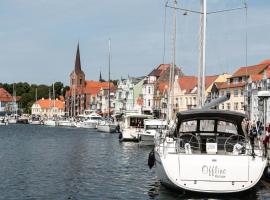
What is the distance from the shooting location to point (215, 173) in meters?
21.9

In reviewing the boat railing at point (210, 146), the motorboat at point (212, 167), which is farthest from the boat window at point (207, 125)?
the motorboat at point (212, 167)

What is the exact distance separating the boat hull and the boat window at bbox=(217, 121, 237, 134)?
5.60m

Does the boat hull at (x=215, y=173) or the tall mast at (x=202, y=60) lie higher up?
the tall mast at (x=202, y=60)

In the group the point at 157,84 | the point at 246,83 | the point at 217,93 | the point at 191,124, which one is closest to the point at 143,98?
the point at 157,84

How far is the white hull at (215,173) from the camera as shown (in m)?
21.9

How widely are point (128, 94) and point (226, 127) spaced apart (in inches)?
5044

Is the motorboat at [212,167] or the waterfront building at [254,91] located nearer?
the motorboat at [212,167]

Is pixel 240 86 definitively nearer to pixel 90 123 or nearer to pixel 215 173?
pixel 90 123

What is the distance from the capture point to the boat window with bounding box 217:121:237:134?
91.2ft

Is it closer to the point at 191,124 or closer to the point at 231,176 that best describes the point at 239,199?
the point at 231,176

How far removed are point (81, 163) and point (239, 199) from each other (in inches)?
739

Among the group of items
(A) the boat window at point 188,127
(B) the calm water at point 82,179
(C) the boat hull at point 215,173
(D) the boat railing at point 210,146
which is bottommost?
(B) the calm water at point 82,179

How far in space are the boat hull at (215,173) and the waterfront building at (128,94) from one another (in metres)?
122

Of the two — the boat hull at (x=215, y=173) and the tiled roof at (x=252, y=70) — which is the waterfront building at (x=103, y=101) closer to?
the tiled roof at (x=252, y=70)
